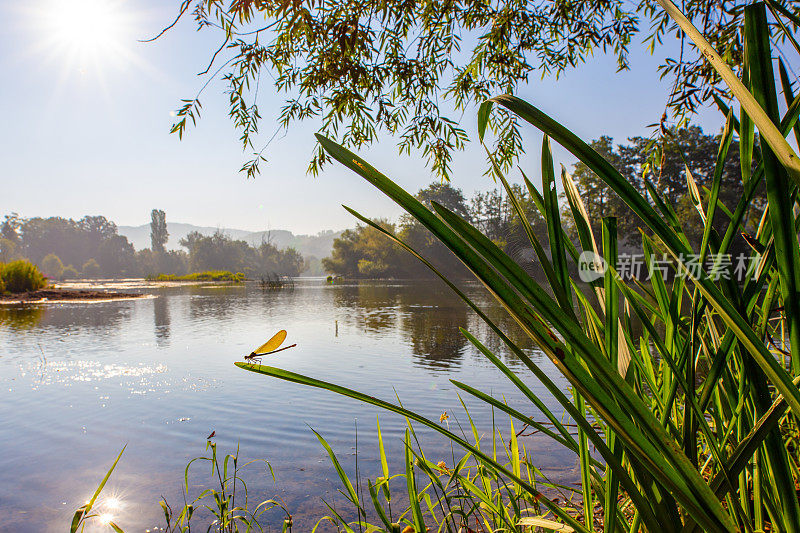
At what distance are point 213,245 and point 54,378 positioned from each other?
73.9m

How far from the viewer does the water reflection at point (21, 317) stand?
28.6ft

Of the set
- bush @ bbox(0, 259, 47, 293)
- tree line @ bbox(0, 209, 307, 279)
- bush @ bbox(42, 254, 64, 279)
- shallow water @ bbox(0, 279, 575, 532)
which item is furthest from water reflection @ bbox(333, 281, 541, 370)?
bush @ bbox(42, 254, 64, 279)

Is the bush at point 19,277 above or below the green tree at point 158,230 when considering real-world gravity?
below

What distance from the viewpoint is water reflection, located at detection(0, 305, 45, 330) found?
8.72m

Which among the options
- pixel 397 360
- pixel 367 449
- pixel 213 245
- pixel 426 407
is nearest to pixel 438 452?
pixel 367 449

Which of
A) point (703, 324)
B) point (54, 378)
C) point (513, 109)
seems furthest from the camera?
point (54, 378)

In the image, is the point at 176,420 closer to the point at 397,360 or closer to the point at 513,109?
the point at 397,360

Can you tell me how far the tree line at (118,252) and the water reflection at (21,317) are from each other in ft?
185

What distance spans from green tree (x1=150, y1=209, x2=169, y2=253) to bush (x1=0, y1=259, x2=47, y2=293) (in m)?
69.2

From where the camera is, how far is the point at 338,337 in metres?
7.82

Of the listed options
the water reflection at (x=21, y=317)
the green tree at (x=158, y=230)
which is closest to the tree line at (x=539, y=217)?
the water reflection at (x=21, y=317)

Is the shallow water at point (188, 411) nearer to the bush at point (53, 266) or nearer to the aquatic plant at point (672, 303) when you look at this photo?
the aquatic plant at point (672, 303)

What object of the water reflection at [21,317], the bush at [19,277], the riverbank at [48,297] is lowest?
the water reflection at [21,317]

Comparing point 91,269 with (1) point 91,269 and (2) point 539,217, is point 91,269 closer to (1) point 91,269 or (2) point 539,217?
(1) point 91,269
